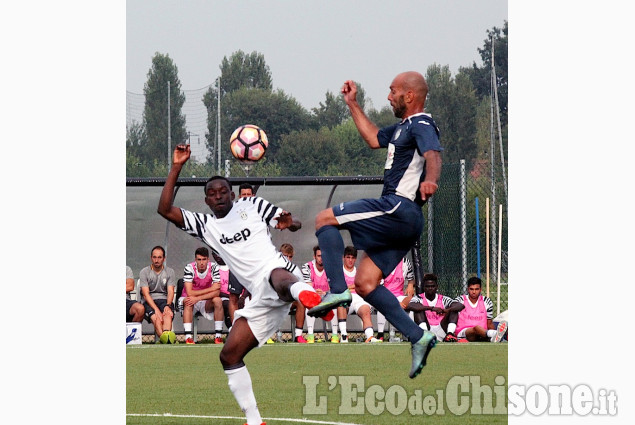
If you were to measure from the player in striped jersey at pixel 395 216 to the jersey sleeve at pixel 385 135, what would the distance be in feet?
0.09

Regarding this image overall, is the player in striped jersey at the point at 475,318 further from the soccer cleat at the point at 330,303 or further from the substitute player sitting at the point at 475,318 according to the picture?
the soccer cleat at the point at 330,303

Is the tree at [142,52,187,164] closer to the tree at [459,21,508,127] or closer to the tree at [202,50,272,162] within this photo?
the tree at [202,50,272,162]

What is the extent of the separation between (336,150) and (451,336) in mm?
52887

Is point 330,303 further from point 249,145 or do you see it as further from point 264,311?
point 249,145

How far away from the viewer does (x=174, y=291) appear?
19641 mm

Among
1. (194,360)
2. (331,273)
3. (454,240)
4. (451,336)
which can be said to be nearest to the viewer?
(331,273)

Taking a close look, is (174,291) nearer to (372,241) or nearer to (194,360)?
(194,360)

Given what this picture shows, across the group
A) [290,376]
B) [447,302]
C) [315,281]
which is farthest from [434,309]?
[290,376]

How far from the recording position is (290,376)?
12562 mm

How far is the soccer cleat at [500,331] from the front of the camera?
1827 cm

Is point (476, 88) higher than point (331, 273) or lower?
higher

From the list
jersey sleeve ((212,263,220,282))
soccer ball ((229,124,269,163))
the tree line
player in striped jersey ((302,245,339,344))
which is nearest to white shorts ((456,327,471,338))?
player in striped jersey ((302,245,339,344))

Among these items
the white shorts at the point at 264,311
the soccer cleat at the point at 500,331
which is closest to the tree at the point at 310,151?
the soccer cleat at the point at 500,331

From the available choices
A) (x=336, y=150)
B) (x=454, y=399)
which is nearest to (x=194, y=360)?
(x=454, y=399)
